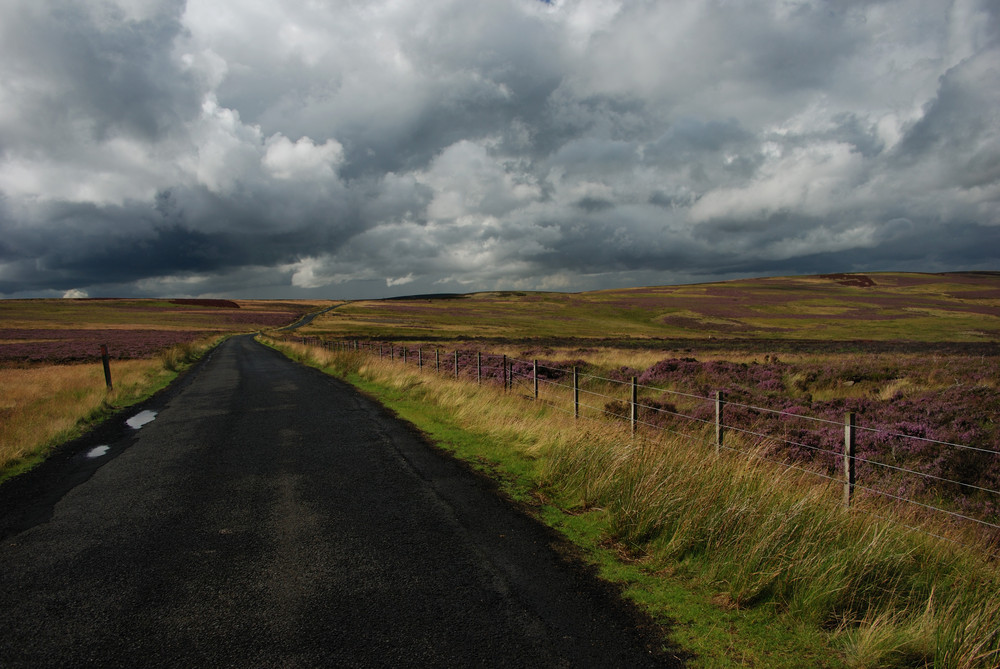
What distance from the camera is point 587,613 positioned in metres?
3.94

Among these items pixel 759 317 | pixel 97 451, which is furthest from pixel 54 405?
pixel 759 317

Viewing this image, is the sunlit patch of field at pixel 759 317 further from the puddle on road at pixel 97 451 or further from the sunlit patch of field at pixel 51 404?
the puddle on road at pixel 97 451

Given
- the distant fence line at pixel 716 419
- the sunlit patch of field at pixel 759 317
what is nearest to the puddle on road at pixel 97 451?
the distant fence line at pixel 716 419

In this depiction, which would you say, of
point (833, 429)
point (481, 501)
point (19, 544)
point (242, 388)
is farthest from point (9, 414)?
point (833, 429)

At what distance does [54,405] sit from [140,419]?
109 inches

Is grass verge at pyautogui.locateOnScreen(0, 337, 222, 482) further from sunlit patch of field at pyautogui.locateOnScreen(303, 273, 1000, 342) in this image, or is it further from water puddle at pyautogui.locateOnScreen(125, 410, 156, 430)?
sunlit patch of field at pyautogui.locateOnScreen(303, 273, 1000, 342)

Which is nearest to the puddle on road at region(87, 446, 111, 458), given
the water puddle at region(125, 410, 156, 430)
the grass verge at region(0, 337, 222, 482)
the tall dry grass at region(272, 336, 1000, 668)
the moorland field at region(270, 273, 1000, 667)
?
the grass verge at region(0, 337, 222, 482)

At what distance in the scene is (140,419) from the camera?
1292cm

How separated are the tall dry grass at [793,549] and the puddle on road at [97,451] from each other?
820 cm

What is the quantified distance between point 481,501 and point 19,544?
5.02 meters

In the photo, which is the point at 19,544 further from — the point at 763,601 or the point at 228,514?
the point at 763,601

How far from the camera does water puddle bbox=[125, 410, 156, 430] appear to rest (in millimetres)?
12123

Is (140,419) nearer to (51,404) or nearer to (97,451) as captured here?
(51,404)

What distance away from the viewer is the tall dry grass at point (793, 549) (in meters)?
3.35
